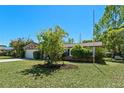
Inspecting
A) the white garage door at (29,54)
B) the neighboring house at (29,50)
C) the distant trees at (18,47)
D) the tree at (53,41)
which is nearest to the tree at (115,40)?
the neighboring house at (29,50)

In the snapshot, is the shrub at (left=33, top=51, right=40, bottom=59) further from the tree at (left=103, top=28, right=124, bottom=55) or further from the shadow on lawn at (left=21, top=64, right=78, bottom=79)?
the shadow on lawn at (left=21, top=64, right=78, bottom=79)

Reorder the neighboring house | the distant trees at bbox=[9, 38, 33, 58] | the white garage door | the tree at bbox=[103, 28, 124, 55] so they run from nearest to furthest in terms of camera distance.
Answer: the tree at bbox=[103, 28, 124, 55] → the neighboring house → the white garage door → the distant trees at bbox=[9, 38, 33, 58]

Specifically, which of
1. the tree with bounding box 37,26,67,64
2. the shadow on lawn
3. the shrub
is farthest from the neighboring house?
Result: the shadow on lawn

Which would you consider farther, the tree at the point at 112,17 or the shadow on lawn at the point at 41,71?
the tree at the point at 112,17

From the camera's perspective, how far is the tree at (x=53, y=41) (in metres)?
16.2

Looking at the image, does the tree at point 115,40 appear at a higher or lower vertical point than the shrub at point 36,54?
higher

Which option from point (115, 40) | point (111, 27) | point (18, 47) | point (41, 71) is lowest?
point (41, 71)

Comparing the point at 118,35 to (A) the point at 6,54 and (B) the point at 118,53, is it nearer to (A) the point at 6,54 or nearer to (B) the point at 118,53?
(B) the point at 118,53

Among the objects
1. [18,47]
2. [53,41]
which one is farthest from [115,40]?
[18,47]

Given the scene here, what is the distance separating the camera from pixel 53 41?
53.2 ft

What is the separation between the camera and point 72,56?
23.2 meters

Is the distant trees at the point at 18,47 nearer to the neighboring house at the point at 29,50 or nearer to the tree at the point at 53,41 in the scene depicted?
the neighboring house at the point at 29,50

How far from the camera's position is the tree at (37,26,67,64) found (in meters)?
16.2

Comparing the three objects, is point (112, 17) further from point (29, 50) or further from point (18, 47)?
point (18, 47)
